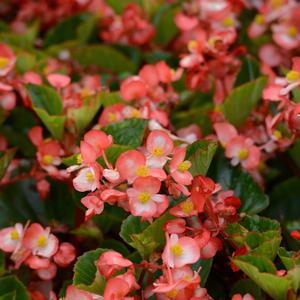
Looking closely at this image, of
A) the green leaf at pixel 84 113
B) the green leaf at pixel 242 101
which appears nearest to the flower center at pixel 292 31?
the green leaf at pixel 242 101

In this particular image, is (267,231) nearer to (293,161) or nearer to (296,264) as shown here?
(296,264)

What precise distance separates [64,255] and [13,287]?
0.08 metres

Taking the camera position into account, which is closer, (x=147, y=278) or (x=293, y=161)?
(x=147, y=278)

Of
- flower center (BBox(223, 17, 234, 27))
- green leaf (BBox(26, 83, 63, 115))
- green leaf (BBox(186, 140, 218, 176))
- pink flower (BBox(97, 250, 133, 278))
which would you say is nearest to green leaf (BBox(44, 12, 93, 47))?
flower center (BBox(223, 17, 234, 27))

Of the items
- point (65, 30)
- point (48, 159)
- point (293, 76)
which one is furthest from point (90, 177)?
point (65, 30)

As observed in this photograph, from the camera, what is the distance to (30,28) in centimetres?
143

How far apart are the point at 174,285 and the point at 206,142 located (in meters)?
0.22

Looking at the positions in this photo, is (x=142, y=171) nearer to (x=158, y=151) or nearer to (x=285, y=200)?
(x=158, y=151)

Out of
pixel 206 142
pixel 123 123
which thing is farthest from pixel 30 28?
pixel 206 142

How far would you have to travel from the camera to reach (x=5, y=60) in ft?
3.47

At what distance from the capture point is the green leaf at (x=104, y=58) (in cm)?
130

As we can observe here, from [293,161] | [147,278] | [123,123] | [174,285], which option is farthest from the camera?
[293,161]

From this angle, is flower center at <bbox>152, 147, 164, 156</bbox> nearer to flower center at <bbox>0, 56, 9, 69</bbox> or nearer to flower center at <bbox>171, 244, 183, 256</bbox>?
flower center at <bbox>171, 244, 183, 256</bbox>

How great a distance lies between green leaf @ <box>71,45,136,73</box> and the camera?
4.28 ft
